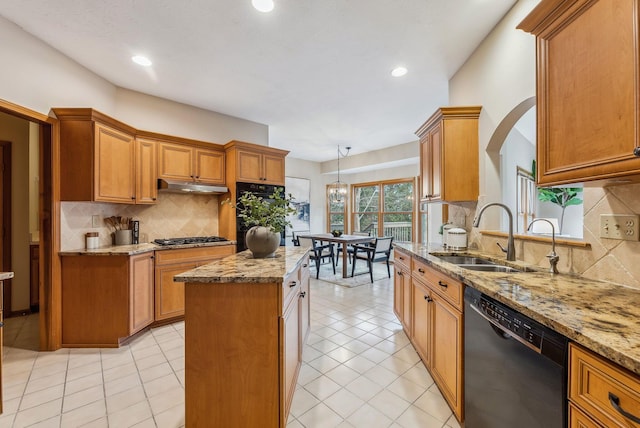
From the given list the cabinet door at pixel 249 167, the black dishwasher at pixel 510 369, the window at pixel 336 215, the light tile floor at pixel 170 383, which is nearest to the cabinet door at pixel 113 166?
the cabinet door at pixel 249 167

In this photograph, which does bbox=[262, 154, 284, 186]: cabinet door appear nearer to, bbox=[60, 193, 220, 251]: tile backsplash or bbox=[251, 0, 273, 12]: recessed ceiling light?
bbox=[60, 193, 220, 251]: tile backsplash

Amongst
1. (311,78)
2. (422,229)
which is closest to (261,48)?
(311,78)

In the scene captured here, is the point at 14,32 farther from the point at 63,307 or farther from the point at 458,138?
the point at 458,138

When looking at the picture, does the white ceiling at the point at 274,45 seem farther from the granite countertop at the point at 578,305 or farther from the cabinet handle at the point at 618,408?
the cabinet handle at the point at 618,408

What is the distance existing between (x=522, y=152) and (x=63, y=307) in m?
5.70

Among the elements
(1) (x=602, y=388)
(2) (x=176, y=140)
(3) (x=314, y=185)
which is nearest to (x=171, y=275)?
(2) (x=176, y=140)

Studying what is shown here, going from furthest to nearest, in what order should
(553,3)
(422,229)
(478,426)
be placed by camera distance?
(422,229), (478,426), (553,3)

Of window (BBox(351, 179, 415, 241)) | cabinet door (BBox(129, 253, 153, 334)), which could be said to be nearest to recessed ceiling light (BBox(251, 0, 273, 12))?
cabinet door (BBox(129, 253, 153, 334))

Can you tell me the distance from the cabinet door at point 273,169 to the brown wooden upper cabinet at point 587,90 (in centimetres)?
323

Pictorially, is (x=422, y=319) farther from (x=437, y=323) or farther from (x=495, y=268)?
(x=495, y=268)

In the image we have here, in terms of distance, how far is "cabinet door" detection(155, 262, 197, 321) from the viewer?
9.70 ft

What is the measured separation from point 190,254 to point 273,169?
66.9 inches

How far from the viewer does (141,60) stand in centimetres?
270

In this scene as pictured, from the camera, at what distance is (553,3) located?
121cm
